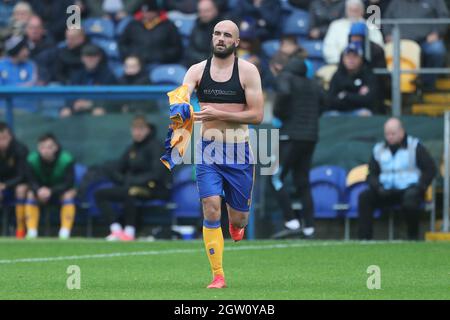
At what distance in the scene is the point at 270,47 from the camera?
20984mm

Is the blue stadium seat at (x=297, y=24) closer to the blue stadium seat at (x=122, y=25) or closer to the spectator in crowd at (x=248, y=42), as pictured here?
the spectator in crowd at (x=248, y=42)

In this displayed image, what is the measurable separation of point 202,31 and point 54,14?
3392 mm

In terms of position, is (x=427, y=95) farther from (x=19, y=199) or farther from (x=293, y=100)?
(x=19, y=199)

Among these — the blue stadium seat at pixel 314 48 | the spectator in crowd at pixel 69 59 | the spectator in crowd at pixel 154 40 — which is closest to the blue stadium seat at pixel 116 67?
the spectator in crowd at pixel 154 40

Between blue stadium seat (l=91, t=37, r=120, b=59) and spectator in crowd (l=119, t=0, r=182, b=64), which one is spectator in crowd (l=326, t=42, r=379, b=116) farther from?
blue stadium seat (l=91, t=37, r=120, b=59)

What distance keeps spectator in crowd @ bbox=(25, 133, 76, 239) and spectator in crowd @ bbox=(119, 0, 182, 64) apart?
9.35ft

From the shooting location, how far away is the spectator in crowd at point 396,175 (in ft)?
57.4

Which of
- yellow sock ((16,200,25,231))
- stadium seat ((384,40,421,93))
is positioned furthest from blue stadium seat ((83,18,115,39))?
stadium seat ((384,40,421,93))

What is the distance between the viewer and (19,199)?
62.2 feet

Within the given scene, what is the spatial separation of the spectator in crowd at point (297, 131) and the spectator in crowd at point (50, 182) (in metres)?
2.99

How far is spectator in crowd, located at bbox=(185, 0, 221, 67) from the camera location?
20.7m

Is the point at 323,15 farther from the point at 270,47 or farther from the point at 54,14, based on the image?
the point at 54,14
